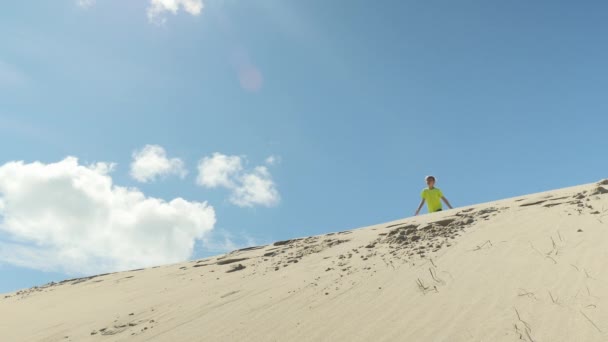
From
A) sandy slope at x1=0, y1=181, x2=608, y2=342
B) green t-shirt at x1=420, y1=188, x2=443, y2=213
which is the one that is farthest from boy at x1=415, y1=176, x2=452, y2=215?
sandy slope at x1=0, y1=181, x2=608, y2=342

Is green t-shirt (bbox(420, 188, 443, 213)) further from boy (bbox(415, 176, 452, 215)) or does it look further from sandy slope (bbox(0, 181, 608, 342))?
sandy slope (bbox(0, 181, 608, 342))

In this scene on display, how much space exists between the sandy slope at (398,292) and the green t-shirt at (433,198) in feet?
6.47

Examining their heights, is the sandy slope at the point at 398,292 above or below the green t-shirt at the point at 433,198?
below

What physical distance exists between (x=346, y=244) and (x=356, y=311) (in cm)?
396

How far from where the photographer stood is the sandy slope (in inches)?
152

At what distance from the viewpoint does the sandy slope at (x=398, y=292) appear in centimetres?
386

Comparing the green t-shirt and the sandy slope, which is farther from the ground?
the green t-shirt

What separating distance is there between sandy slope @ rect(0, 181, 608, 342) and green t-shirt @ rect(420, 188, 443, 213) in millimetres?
1971

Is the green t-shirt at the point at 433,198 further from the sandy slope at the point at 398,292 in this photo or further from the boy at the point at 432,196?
the sandy slope at the point at 398,292

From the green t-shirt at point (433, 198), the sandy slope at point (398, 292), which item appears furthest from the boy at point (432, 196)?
the sandy slope at point (398, 292)

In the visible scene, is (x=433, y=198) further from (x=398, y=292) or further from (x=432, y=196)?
(x=398, y=292)

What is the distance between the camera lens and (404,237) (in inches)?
300

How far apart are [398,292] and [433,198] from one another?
6.48 meters

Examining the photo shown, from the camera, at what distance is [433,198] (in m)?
11.0
